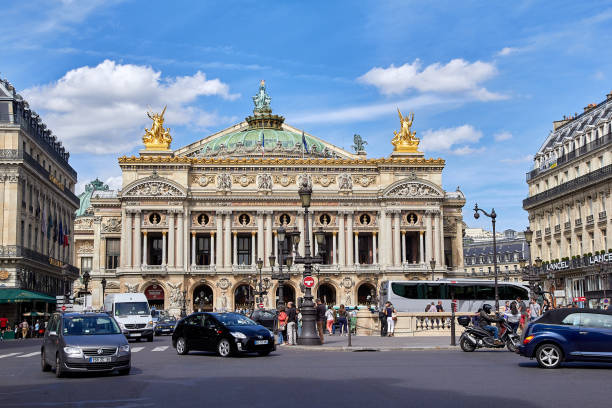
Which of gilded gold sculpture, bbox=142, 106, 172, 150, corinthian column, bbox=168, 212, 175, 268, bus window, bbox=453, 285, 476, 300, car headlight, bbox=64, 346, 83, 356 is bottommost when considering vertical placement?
car headlight, bbox=64, 346, 83, 356

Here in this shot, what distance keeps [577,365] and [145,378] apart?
12.2 metres

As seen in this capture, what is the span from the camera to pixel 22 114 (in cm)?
6450

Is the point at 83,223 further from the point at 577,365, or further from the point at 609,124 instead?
the point at 577,365

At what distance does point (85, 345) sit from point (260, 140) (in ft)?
297

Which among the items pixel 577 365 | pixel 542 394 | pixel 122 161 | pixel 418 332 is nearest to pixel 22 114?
pixel 122 161

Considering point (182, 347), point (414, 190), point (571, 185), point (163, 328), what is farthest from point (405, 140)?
point (182, 347)

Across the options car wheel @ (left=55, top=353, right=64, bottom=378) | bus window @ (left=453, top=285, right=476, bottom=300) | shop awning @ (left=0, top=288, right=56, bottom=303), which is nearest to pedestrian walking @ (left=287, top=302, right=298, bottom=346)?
car wheel @ (left=55, top=353, right=64, bottom=378)

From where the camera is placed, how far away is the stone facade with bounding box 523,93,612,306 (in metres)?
64.2

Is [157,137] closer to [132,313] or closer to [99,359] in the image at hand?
[132,313]

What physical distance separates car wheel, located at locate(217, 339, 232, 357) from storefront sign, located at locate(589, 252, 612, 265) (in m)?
40.7

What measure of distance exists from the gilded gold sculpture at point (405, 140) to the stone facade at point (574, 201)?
49.5 feet

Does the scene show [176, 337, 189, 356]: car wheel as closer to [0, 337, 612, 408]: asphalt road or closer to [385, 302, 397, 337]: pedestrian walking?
[0, 337, 612, 408]: asphalt road

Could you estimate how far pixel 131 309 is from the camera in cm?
4628

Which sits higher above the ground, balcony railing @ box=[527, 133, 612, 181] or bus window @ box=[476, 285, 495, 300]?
balcony railing @ box=[527, 133, 612, 181]
